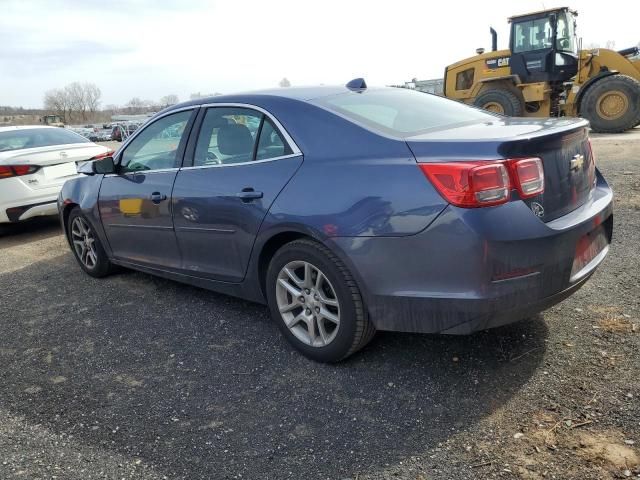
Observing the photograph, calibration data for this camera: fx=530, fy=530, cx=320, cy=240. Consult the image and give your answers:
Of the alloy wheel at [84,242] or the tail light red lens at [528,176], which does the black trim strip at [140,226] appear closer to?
the alloy wheel at [84,242]

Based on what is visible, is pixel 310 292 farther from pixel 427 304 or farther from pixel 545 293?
pixel 545 293

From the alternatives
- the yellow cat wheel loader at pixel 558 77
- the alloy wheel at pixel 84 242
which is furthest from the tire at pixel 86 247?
the yellow cat wheel loader at pixel 558 77

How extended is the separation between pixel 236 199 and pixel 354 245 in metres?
0.95

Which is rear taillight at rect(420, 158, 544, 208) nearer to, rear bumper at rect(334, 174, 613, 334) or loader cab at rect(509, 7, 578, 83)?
rear bumper at rect(334, 174, 613, 334)

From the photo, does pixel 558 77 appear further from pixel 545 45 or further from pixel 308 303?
pixel 308 303

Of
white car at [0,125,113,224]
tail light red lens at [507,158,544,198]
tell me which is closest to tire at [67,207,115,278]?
white car at [0,125,113,224]

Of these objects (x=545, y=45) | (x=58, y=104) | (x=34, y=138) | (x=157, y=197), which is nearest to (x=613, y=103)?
(x=545, y=45)

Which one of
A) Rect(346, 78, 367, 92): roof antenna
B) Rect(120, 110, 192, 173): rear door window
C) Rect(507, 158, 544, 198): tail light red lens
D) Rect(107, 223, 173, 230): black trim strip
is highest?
Rect(346, 78, 367, 92): roof antenna

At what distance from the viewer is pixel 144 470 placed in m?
2.35

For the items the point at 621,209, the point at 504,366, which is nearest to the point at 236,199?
the point at 504,366

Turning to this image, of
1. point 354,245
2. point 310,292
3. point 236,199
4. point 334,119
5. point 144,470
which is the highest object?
point 334,119

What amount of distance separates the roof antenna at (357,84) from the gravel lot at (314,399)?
1.70 meters

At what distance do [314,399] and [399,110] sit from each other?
1.80 m

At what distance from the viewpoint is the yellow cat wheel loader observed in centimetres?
1287
